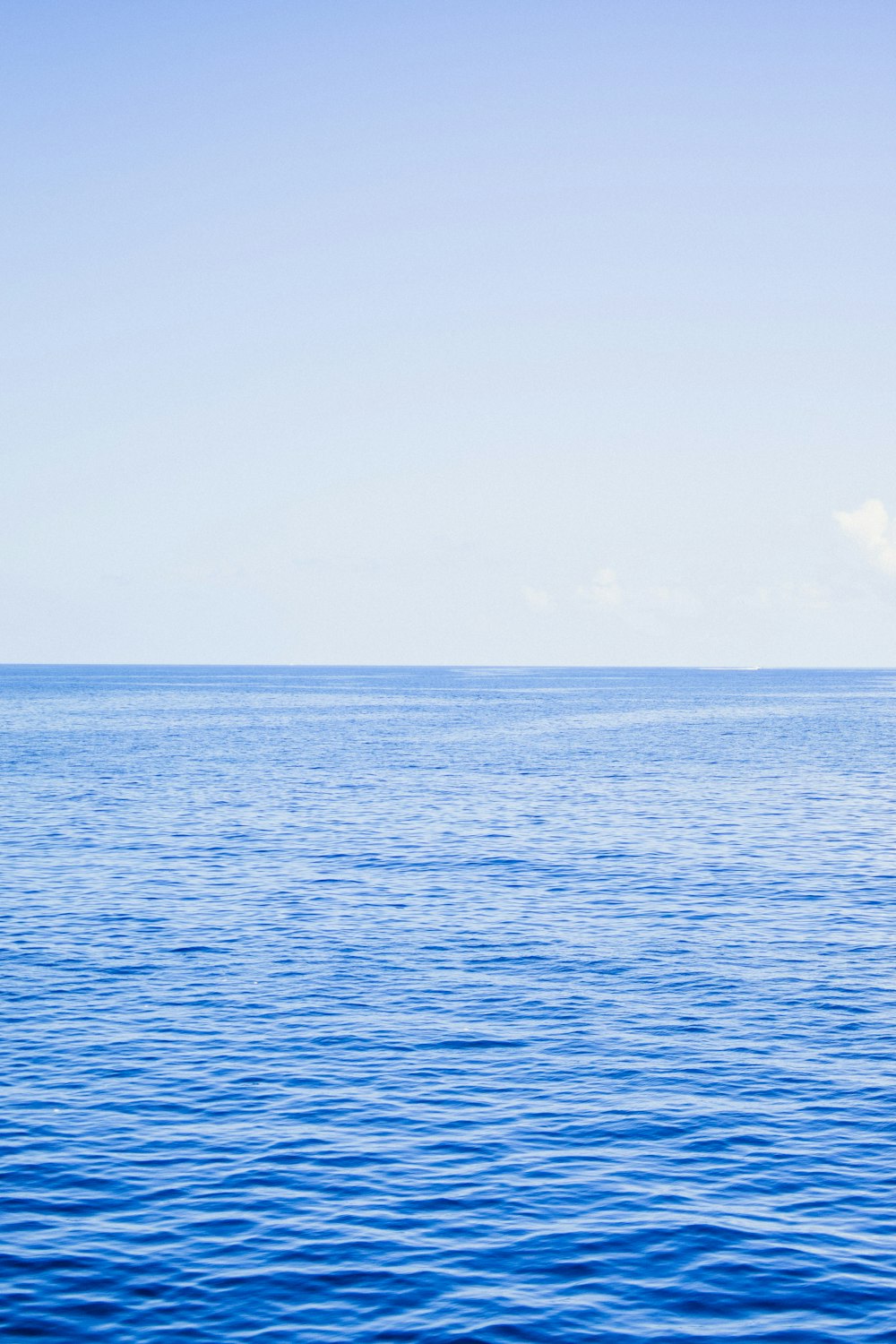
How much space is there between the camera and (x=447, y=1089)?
1067 inches

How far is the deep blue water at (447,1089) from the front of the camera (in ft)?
62.4

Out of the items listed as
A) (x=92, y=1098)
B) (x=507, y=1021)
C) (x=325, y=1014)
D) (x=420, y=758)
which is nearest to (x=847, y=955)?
(x=507, y=1021)

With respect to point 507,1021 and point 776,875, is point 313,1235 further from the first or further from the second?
point 776,875

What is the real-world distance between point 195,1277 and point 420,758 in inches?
3626

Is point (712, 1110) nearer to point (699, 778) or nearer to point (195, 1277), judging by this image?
point (195, 1277)

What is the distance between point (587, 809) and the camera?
3000 inches

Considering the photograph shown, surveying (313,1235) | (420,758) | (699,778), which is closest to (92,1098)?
(313,1235)

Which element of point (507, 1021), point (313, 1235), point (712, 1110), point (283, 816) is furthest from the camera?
point (283, 816)

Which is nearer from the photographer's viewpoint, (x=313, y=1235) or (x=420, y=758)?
(x=313, y=1235)

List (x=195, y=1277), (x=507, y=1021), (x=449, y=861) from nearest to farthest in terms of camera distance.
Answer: (x=195, y=1277) < (x=507, y=1021) < (x=449, y=861)

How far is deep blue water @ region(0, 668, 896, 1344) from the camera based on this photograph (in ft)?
62.4

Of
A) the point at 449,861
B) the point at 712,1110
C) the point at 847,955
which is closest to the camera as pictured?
the point at 712,1110

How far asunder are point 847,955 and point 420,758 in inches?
2904

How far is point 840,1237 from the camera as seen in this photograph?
2064cm
